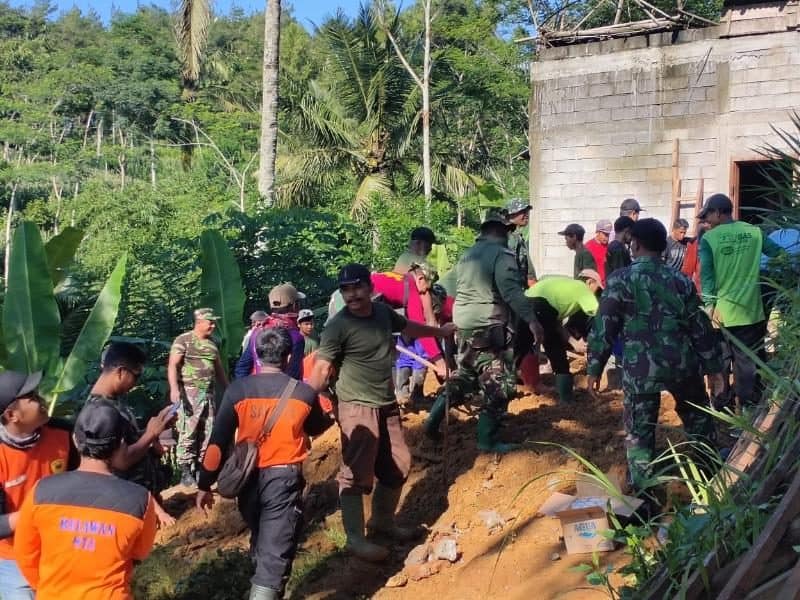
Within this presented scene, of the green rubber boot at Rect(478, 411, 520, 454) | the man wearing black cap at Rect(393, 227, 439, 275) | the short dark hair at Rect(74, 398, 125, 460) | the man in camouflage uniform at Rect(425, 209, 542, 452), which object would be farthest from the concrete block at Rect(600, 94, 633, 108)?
the short dark hair at Rect(74, 398, 125, 460)

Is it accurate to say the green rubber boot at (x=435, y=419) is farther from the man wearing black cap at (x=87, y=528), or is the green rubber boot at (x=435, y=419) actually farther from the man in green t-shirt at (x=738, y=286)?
the man wearing black cap at (x=87, y=528)

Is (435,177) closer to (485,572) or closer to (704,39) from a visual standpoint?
(704,39)

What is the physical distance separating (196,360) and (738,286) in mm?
4190

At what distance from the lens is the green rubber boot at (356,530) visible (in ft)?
19.8

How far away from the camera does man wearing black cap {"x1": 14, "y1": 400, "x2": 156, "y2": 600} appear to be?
3477 mm

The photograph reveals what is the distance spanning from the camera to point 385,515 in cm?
643

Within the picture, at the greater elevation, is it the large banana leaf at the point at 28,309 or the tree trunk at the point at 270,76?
the tree trunk at the point at 270,76

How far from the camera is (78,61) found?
47281 mm

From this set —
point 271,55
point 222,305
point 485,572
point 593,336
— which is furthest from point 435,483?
point 271,55

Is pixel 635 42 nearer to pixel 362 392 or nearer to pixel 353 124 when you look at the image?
pixel 362 392

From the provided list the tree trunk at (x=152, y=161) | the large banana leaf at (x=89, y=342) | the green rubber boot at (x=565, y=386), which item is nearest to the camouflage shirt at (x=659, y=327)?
the green rubber boot at (x=565, y=386)

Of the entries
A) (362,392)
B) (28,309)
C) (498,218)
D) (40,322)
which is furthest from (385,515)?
(28,309)

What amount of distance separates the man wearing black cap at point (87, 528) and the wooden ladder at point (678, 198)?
996cm

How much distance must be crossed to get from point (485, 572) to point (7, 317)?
514 cm
